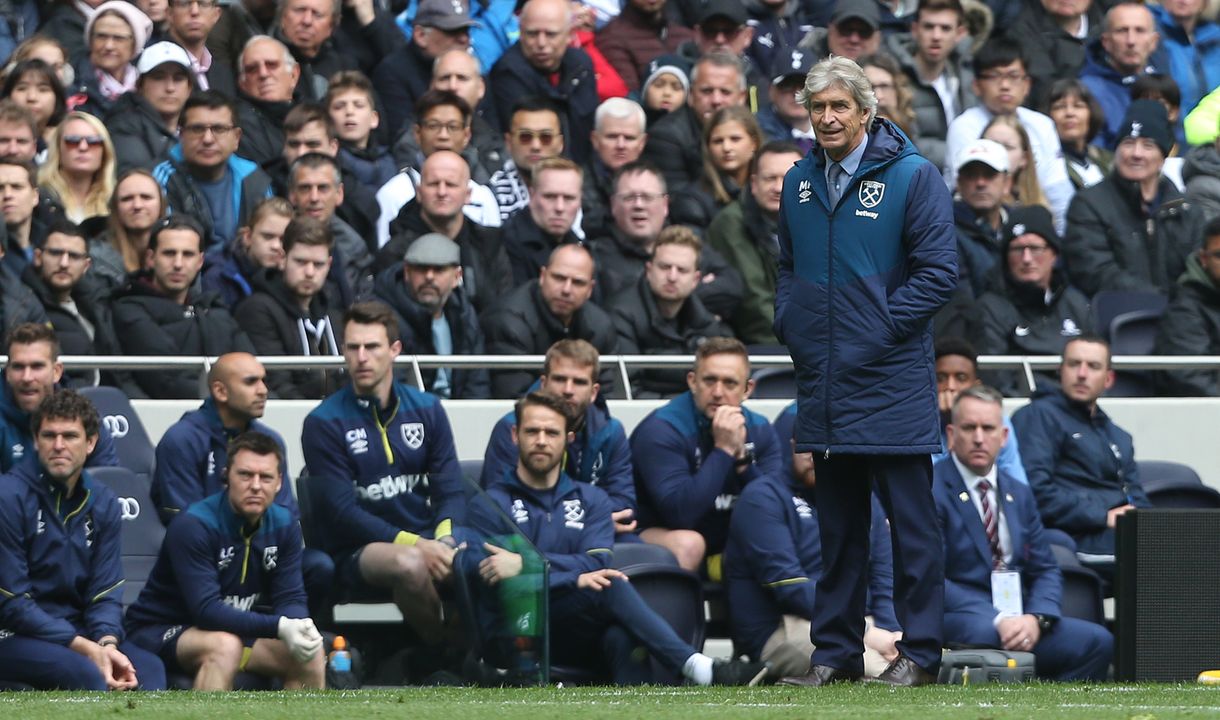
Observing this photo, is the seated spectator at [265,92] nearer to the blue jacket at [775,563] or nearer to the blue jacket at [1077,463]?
the blue jacket at [775,563]

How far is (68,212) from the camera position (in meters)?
12.0

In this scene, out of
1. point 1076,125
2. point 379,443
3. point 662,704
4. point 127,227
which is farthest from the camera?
point 1076,125

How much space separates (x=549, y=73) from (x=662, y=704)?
7586 mm

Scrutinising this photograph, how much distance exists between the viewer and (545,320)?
39.5 ft

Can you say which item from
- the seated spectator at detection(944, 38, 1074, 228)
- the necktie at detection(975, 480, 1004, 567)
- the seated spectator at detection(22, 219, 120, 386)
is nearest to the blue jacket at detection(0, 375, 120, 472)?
the seated spectator at detection(22, 219, 120, 386)

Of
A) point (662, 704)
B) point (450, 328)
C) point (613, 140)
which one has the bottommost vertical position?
point (662, 704)

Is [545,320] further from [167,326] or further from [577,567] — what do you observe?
[577,567]

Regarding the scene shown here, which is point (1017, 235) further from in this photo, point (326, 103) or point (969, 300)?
point (326, 103)

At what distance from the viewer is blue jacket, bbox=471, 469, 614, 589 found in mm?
10188

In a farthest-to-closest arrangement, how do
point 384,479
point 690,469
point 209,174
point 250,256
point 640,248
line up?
point 640,248
point 209,174
point 250,256
point 690,469
point 384,479

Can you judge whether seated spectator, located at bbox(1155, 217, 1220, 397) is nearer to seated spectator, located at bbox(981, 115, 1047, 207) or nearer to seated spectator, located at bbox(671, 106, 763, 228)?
seated spectator, located at bbox(981, 115, 1047, 207)

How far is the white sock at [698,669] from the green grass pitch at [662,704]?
125 centimetres

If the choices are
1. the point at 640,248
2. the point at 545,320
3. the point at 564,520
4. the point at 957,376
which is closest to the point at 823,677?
the point at 564,520

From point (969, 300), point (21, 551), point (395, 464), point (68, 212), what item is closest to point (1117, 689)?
point (395, 464)
